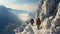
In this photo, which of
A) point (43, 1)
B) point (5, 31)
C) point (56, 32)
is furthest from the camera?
point (5, 31)

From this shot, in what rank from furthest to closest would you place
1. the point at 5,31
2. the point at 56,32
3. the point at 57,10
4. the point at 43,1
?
the point at 5,31 → the point at 43,1 → the point at 57,10 → the point at 56,32

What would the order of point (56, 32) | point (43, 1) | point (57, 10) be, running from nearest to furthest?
point (56, 32)
point (57, 10)
point (43, 1)

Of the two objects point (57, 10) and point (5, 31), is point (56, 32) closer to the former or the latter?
point (57, 10)

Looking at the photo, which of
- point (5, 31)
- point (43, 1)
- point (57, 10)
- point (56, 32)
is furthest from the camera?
point (5, 31)

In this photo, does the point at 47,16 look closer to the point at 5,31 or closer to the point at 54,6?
the point at 54,6

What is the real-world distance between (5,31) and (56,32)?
48.7 meters

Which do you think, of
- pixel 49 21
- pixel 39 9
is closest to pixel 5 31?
pixel 39 9

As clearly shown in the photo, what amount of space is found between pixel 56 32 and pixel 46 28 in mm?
1703

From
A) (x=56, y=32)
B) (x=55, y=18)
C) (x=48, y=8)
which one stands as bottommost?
(x=56, y=32)

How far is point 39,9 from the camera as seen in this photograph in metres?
28.0

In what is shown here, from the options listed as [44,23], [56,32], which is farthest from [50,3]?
[56,32]

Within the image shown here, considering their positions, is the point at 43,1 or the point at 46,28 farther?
the point at 43,1

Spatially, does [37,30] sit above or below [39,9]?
below

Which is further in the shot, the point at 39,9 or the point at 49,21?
the point at 39,9
